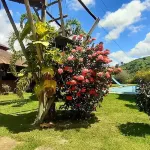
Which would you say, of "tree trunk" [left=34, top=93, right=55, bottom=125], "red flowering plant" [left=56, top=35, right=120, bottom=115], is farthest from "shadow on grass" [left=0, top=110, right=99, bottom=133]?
"red flowering plant" [left=56, top=35, right=120, bottom=115]

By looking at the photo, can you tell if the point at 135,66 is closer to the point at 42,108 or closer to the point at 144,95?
the point at 144,95

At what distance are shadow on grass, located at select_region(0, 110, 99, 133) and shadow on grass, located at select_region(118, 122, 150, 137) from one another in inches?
51.2

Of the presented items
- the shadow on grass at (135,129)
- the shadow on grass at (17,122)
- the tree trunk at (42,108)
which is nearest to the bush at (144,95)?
the shadow on grass at (135,129)

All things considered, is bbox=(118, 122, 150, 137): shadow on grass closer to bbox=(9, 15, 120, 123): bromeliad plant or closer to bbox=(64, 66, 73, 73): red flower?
bbox=(9, 15, 120, 123): bromeliad plant

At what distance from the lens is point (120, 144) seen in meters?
7.79

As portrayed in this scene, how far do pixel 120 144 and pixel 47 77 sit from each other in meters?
3.69

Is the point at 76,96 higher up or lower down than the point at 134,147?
higher up

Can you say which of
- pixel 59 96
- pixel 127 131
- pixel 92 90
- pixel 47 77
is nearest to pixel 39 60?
pixel 47 77

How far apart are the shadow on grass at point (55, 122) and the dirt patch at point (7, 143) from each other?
3.06 ft

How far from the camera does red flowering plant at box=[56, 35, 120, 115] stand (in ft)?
32.4

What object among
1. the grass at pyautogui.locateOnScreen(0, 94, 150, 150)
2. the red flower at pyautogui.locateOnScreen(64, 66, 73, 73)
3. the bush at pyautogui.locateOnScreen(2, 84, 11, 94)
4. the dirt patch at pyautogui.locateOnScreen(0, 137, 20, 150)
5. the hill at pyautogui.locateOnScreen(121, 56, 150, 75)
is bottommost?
the dirt patch at pyautogui.locateOnScreen(0, 137, 20, 150)

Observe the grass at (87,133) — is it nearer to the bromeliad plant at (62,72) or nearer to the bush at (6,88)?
the bromeliad plant at (62,72)

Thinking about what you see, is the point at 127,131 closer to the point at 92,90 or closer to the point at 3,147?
the point at 92,90

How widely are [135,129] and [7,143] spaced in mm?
4562
